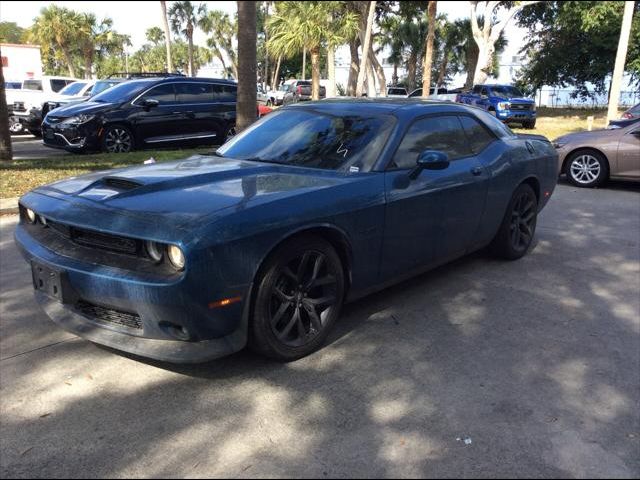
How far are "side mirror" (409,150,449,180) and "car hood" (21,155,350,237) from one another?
566 mm

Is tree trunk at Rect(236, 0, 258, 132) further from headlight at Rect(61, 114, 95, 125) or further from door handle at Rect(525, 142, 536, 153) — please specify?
headlight at Rect(61, 114, 95, 125)

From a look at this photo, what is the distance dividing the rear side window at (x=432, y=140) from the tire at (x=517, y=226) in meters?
0.87

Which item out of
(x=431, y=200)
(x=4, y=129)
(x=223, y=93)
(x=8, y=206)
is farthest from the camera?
(x=223, y=93)

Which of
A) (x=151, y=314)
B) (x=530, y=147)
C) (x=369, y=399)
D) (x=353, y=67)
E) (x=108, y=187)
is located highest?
(x=353, y=67)

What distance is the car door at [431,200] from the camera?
3855mm

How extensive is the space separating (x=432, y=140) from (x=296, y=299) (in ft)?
6.06

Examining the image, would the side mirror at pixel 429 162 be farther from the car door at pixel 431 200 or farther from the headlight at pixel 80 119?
the headlight at pixel 80 119

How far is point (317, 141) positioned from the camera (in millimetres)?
4113

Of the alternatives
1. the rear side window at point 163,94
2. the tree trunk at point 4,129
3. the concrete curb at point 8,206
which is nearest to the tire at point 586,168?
the rear side window at point 163,94

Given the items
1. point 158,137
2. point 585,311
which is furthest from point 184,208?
point 158,137

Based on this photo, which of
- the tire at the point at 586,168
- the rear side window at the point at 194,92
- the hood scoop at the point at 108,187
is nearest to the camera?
the hood scoop at the point at 108,187

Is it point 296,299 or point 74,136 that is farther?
point 74,136

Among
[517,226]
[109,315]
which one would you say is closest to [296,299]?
[109,315]

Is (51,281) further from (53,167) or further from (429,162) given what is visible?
(53,167)
